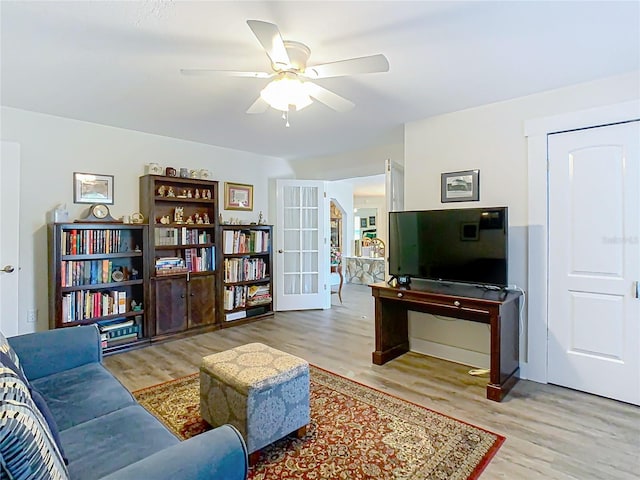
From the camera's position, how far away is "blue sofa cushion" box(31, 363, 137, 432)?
1571mm

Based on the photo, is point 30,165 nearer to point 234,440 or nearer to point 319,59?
point 319,59

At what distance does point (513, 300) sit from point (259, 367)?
2.01 metres

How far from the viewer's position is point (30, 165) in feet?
10.8

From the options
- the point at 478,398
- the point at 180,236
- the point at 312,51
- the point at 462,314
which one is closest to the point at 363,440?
the point at 478,398

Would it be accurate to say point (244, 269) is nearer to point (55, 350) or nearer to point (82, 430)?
point (55, 350)

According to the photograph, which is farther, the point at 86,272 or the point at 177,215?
the point at 177,215

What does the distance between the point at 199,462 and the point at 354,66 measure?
74.1 inches

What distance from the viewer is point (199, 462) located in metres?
1.03

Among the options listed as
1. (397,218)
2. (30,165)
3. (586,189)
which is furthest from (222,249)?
(586,189)

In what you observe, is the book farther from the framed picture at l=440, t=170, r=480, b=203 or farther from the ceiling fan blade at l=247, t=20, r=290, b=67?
the framed picture at l=440, t=170, r=480, b=203

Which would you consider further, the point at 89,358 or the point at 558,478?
the point at 89,358

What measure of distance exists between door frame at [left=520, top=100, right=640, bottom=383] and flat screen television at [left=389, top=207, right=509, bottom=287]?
15.0 inches

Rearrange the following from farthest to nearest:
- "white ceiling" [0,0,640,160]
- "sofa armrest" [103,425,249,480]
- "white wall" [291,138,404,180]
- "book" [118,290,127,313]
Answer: "white wall" [291,138,404,180] < "book" [118,290,127,313] < "white ceiling" [0,0,640,160] < "sofa armrest" [103,425,249,480]

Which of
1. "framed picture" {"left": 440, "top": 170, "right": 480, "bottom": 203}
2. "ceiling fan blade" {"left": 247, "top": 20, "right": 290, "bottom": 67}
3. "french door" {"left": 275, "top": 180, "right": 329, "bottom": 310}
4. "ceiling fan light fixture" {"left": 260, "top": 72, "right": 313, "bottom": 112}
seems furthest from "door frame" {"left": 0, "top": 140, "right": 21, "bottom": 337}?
"framed picture" {"left": 440, "top": 170, "right": 480, "bottom": 203}
